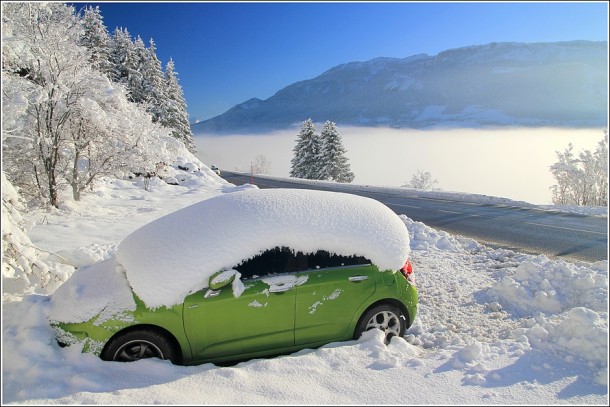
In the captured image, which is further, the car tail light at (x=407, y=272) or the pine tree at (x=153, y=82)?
the pine tree at (x=153, y=82)

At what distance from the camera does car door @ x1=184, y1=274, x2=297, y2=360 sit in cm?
395

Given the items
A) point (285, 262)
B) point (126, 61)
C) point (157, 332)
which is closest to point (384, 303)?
point (285, 262)

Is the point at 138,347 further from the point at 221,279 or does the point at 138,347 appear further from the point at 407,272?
the point at 407,272

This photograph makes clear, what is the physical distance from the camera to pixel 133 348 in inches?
151

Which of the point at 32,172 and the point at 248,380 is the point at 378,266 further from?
the point at 32,172

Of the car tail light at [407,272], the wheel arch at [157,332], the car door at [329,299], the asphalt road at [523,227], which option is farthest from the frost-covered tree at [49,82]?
the asphalt road at [523,227]

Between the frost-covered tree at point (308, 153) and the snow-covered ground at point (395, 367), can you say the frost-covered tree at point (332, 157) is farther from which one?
the snow-covered ground at point (395, 367)

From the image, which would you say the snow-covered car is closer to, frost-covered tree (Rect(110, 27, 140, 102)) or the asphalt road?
the asphalt road

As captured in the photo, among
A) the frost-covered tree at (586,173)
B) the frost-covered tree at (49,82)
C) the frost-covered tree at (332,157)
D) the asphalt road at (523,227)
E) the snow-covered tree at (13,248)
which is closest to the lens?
the snow-covered tree at (13,248)

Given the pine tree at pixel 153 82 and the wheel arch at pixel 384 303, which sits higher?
the pine tree at pixel 153 82

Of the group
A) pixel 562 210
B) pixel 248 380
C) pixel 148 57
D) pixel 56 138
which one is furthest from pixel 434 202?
pixel 148 57

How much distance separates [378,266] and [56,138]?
41.6ft

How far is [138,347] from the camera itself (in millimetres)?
3857

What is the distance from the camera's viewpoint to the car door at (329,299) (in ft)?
14.0
